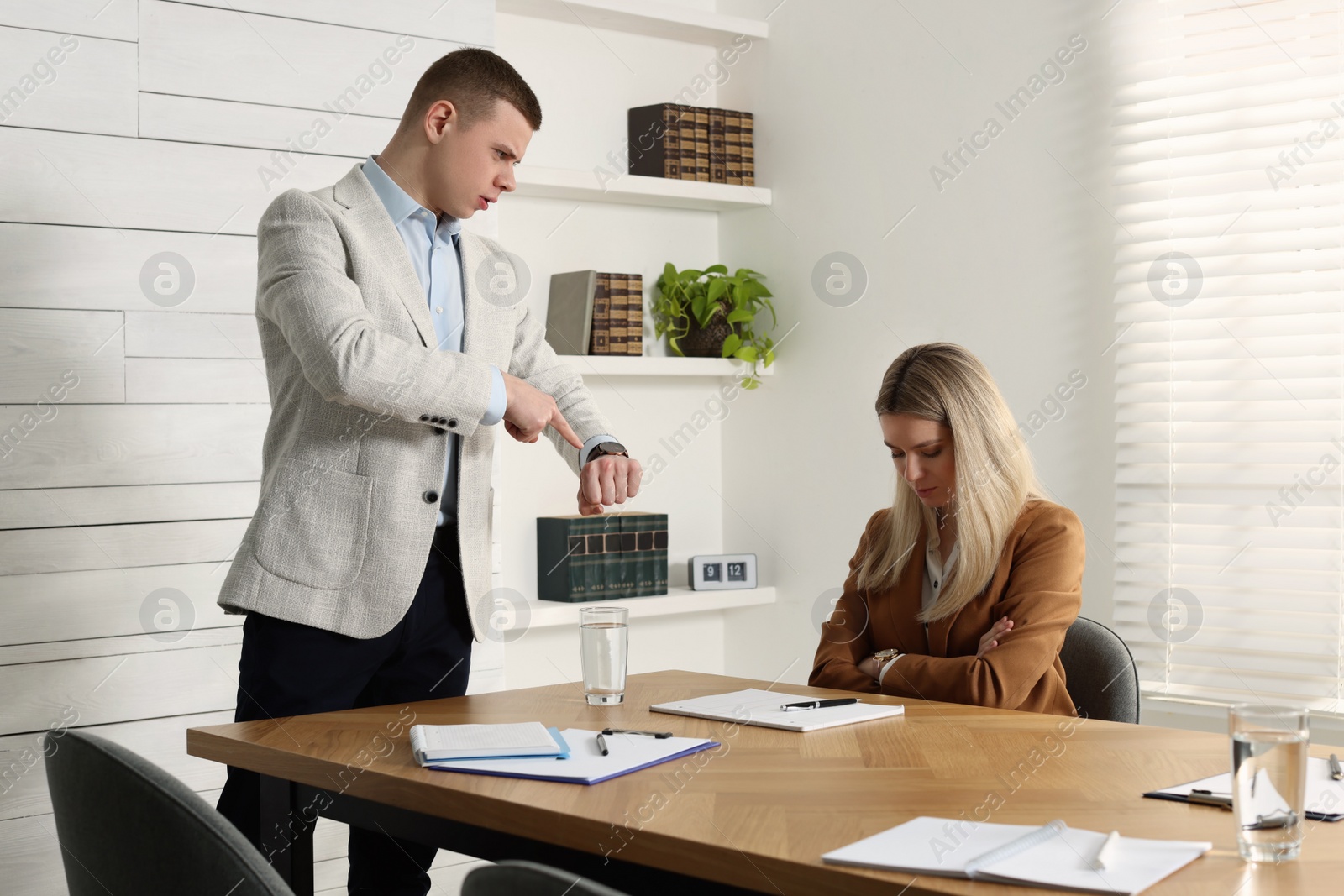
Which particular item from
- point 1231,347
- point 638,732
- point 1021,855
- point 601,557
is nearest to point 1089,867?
point 1021,855

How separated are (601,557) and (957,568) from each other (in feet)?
5.13

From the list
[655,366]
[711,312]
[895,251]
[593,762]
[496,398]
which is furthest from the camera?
[711,312]

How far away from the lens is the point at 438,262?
2121 mm

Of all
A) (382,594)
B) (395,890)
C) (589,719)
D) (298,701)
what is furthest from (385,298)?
(395,890)

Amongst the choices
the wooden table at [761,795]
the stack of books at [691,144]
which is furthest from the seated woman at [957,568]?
the stack of books at [691,144]

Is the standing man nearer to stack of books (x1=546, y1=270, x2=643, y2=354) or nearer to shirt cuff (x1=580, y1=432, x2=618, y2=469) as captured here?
shirt cuff (x1=580, y1=432, x2=618, y2=469)

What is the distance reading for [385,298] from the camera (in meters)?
1.99

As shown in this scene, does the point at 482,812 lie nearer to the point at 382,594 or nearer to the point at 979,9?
the point at 382,594

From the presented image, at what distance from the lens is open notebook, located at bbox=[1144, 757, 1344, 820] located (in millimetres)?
1140

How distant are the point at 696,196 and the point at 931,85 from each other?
743mm

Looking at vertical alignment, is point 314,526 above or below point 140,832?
above

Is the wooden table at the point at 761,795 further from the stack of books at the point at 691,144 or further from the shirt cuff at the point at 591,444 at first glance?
the stack of books at the point at 691,144

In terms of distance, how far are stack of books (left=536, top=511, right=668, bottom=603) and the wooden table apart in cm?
171

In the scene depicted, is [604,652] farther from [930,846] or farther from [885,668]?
[930,846]
